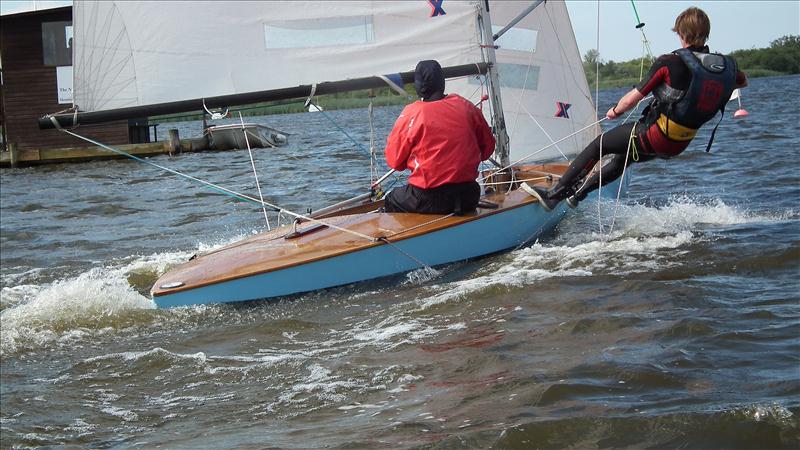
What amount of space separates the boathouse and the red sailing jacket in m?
18.0

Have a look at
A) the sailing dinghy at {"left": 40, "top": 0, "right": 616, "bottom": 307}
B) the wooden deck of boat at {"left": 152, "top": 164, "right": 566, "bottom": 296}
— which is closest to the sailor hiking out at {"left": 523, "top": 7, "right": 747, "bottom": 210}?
the sailing dinghy at {"left": 40, "top": 0, "right": 616, "bottom": 307}

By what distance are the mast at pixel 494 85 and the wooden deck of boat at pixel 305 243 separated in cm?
94

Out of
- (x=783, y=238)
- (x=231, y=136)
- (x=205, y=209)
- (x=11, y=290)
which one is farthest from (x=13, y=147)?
(x=783, y=238)

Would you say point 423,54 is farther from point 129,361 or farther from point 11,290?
point 11,290

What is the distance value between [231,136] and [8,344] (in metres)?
17.5

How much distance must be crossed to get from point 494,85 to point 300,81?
5.23 ft

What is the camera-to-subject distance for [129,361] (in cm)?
521

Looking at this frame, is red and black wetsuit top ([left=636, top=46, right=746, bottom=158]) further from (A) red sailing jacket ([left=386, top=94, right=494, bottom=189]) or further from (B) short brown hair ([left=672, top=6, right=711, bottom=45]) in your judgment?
(A) red sailing jacket ([left=386, top=94, right=494, bottom=189])

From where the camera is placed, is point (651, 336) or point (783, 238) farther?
point (783, 238)

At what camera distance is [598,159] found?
21.3ft

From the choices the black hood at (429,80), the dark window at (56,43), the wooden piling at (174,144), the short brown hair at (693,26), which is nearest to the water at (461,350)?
the black hood at (429,80)

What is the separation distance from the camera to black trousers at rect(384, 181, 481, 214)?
6.19 meters

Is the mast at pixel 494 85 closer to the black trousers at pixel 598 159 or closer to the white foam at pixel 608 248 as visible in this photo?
the white foam at pixel 608 248

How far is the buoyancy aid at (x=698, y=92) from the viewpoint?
19.0ft
